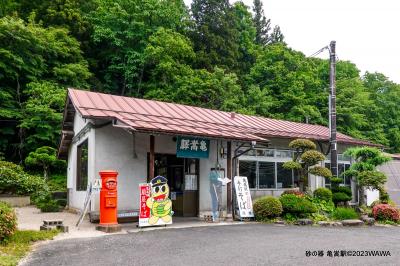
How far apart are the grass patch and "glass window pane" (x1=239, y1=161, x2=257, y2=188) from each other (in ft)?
25.7

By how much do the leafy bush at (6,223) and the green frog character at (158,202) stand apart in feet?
11.3

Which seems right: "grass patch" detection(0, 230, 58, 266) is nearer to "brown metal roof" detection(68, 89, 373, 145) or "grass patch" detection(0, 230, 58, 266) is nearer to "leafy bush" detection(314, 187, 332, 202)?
"brown metal roof" detection(68, 89, 373, 145)

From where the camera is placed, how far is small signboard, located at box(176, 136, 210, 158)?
1212 centimetres

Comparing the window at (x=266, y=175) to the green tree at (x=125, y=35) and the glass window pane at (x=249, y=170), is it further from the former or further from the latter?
the green tree at (x=125, y=35)

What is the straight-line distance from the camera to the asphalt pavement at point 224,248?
666 cm

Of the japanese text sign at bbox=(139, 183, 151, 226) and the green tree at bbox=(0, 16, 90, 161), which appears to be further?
the green tree at bbox=(0, 16, 90, 161)

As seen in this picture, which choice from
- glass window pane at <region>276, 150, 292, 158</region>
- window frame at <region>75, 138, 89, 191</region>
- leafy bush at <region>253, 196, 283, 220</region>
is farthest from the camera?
glass window pane at <region>276, 150, 292, 158</region>

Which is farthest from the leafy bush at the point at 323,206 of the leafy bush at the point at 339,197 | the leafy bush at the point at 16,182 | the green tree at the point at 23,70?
the green tree at the point at 23,70

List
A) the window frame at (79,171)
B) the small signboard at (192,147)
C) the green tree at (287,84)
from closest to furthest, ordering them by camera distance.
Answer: the small signboard at (192,147) → the window frame at (79,171) → the green tree at (287,84)

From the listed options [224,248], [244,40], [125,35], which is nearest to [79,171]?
[224,248]

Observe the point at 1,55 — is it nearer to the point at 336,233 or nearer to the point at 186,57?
the point at 186,57

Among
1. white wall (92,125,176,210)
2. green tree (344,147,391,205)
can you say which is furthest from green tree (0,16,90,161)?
green tree (344,147,391,205)

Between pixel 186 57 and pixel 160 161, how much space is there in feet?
53.3

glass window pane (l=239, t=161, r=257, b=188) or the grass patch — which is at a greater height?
glass window pane (l=239, t=161, r=257, b=188)
